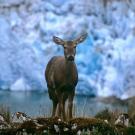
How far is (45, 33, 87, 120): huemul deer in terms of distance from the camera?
2.87m

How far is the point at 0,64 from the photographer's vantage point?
53.4 feet

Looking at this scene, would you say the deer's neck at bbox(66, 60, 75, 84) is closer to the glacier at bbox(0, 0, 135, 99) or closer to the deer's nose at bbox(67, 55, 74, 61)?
the deer's nose at bbox(67, 55, 74, 61)

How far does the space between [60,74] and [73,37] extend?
526 inches

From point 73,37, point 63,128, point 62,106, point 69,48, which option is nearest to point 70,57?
point 69,48

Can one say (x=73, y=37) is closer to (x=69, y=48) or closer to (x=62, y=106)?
(x=69, y=48)

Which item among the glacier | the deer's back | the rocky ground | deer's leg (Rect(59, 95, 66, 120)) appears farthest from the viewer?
the glacier

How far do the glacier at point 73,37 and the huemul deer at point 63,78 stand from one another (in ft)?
38.4

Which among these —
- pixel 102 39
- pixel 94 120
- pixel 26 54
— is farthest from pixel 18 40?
pixel 94 120

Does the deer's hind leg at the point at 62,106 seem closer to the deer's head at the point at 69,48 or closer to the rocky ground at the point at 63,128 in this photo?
the deer's head at the point at 69,48

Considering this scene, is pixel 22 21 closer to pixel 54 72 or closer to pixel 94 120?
pixel 54 72

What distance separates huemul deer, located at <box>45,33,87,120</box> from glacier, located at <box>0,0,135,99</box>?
461 inches

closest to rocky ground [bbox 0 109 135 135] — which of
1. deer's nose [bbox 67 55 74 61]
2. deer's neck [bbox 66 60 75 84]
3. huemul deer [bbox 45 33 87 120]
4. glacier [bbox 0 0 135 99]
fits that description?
huemul deer [bbox 45 33 87 120]

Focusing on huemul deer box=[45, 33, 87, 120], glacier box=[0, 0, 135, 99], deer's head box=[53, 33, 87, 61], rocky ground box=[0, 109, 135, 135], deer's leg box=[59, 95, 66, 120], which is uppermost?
glacier box=[0, 0, 135, 99]

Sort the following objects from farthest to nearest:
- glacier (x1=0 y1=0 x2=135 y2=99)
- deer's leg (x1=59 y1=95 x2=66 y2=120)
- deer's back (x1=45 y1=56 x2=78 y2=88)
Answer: glacier (x1=0 y1=0 x2=135 y2=99) → deer's back (x1=45 y1=56 x2=78 y2=88) → deer's leg (x1=59 y1=95 x2=66 y2=120)
